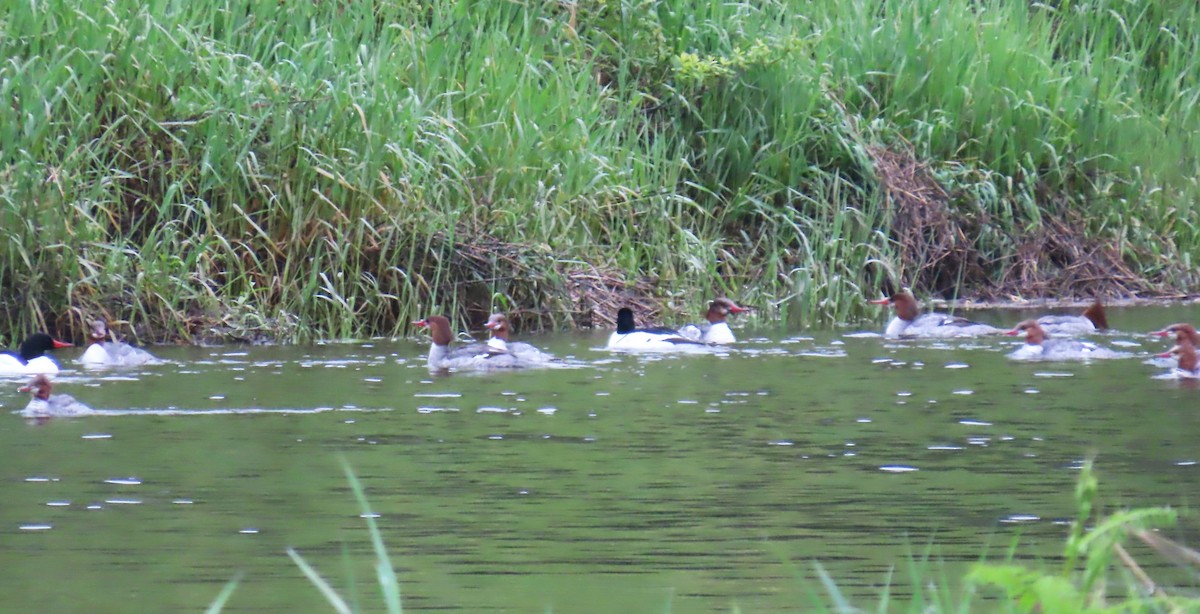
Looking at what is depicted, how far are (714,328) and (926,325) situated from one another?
5.72ft

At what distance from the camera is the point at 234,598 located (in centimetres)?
573

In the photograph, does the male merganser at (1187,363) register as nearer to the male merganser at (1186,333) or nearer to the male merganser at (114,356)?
the male merganser at (1186,333)

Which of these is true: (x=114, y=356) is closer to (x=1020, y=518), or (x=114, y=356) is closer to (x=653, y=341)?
(x=653, y=341)

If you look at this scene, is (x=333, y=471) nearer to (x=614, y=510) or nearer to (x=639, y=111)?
(x=614, y=510)

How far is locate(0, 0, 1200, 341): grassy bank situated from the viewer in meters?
14.1

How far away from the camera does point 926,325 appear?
1481cm

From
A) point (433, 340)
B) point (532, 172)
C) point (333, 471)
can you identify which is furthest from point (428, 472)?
point (532, 172)

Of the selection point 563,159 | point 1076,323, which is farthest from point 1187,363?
point 563,159

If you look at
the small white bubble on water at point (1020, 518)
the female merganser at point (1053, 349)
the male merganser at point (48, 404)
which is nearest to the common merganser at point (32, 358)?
the male merganser at point (48, 404)

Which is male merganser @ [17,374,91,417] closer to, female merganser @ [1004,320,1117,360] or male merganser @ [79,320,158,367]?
male merganser @ [79,320,158,367]

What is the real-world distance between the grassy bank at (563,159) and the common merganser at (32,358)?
1.83ft

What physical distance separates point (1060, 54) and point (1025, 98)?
10.4 ft

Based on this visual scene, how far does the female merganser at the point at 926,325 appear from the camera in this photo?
48.4ft

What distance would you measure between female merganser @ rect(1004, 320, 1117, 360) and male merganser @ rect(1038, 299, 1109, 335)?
109 cm
